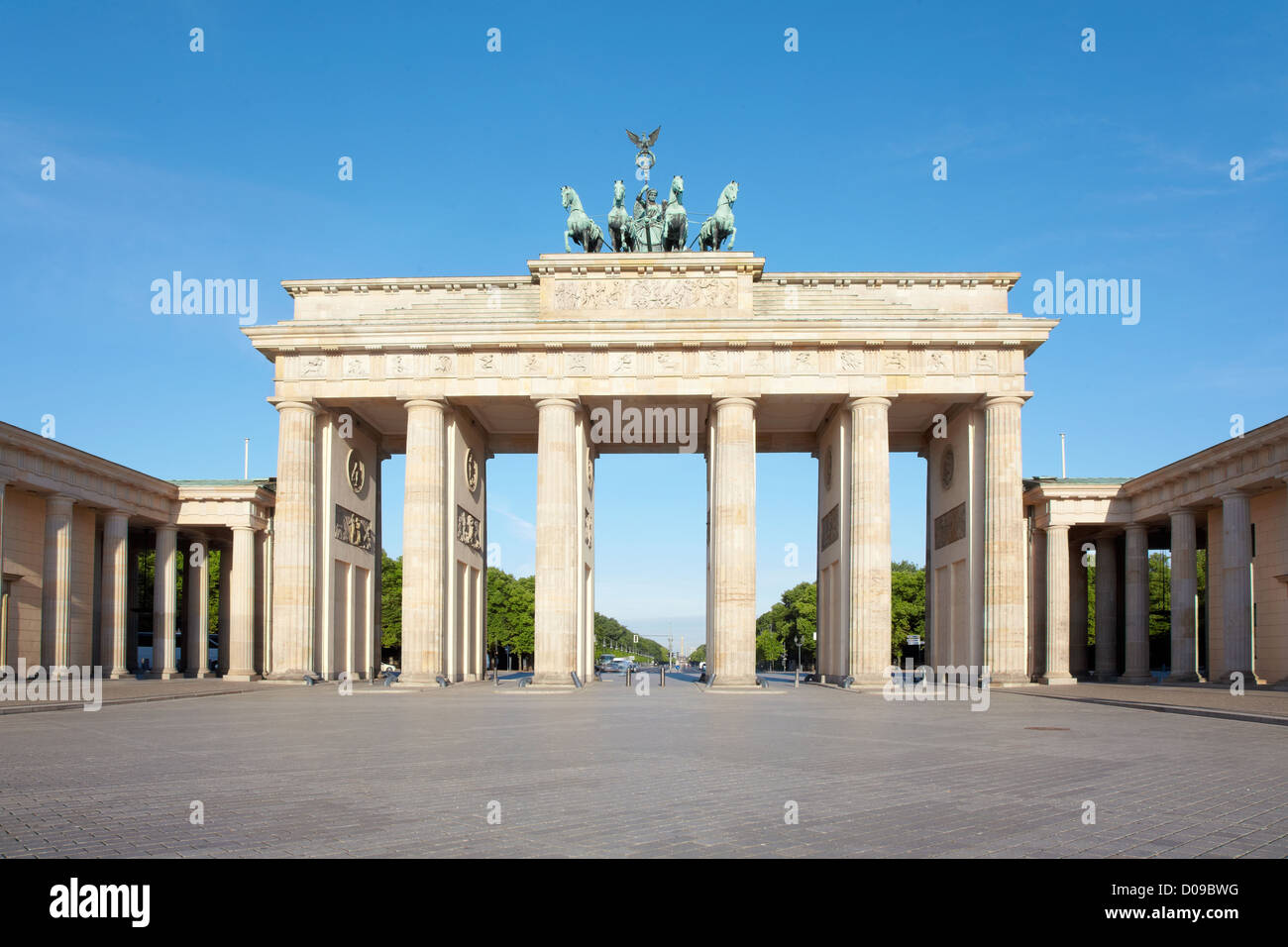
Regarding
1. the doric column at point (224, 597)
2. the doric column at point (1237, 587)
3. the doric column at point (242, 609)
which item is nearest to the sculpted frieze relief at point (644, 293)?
the doric column at point (242, 609)

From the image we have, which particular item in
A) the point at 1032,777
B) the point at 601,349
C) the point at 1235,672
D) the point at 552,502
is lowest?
the point at 1235,672

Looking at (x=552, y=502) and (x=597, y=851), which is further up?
(x=552, y=502)

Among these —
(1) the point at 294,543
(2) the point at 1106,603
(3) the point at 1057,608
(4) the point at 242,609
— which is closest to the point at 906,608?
(2) the point at 1106,603

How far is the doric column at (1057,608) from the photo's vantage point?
137ft

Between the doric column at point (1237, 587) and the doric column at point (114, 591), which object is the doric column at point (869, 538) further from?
the doric column at point (114, 591)

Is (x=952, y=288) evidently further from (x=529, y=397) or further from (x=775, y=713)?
(x=775, y=713)

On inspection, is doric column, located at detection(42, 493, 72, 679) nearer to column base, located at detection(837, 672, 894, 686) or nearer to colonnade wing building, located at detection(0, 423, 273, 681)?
colonnade wing building, located at detection(0, 423, 273, 681)

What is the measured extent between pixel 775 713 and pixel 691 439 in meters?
25.7

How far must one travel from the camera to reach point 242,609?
157 feet

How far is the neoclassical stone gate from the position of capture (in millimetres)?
40094

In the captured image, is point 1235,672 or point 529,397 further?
point 529,397
